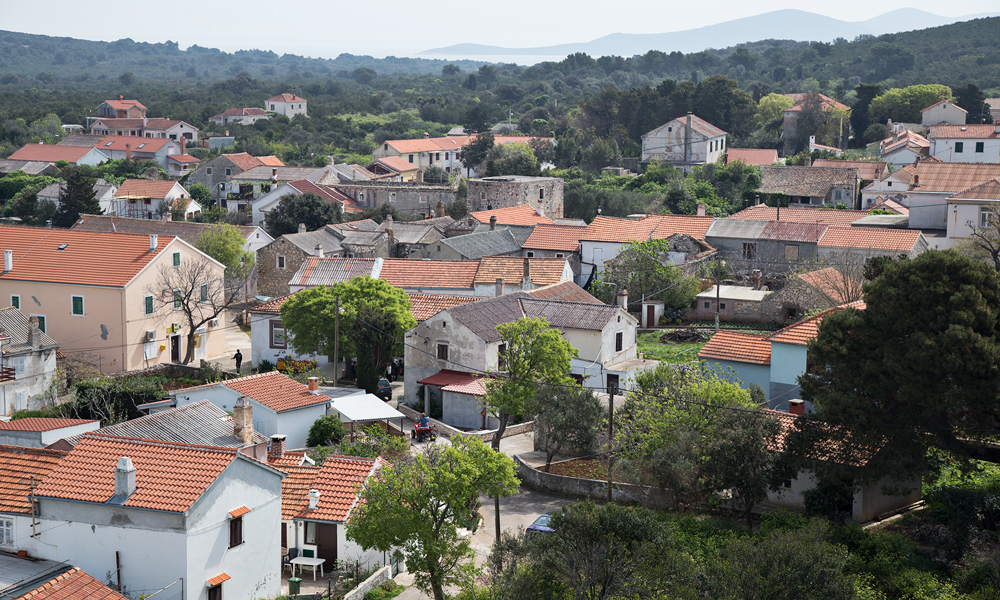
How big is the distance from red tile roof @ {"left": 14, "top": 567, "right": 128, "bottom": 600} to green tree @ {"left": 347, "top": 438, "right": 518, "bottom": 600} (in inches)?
194

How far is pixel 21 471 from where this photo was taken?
71.1ft

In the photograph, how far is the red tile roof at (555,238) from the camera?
5831 cm

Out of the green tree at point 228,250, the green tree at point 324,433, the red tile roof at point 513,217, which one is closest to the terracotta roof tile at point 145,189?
the green tree at point 228,250

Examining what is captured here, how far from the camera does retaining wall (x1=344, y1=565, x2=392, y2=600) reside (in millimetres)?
21219

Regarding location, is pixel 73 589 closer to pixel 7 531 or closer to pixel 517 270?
pixel 7 531

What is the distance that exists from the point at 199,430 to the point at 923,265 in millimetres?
19402

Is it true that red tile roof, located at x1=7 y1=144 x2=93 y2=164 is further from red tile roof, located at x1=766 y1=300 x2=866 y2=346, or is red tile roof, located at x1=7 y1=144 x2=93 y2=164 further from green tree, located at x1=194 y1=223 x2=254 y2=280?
red tile roof, located at x1=766 y1=300 x2=866 y2=346

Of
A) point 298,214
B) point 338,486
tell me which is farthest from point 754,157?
point 338,486

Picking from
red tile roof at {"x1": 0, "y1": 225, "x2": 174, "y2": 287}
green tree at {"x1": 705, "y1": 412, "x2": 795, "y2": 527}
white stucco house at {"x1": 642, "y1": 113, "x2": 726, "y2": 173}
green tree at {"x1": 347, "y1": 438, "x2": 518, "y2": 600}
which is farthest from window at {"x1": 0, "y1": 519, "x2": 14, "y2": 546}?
white stucco house at {"x1": 642, "y1": 113, "x2": 726, "y2": 173}

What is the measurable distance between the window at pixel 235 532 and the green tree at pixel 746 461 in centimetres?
1182

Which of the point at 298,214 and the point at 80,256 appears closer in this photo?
the point at 80,256

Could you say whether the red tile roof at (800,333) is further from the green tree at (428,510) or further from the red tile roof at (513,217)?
the red tile roof at (513,217)

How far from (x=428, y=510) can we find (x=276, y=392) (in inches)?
517

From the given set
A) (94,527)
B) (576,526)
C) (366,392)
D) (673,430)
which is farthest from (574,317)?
(94,527)
